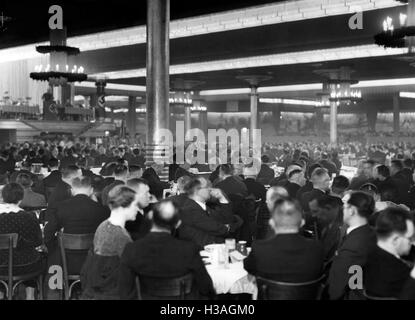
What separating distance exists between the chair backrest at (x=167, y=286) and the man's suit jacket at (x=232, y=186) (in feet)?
13.4

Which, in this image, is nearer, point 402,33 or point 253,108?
point 402,33

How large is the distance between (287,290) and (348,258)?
0.71 metres

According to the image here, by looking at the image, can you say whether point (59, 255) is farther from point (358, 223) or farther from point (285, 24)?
point (285, 24)

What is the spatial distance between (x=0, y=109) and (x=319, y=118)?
732 inches

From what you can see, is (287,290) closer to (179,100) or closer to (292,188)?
(292,188)

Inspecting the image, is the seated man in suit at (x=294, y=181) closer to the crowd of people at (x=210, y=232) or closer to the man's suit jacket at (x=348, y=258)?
the crowd of people at (x=210, y=232)

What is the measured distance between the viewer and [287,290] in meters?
3.28

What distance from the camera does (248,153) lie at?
15375 millimetres

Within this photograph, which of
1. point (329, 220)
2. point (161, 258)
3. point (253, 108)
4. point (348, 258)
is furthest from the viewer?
point (253, 108)

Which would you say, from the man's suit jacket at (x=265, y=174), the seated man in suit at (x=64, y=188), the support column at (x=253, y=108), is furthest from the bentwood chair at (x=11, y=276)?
the support column at (x=253, y=108)

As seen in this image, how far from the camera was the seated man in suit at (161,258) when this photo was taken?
10.7ft

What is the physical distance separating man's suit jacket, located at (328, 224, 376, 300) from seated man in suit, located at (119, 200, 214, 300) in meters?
0.93

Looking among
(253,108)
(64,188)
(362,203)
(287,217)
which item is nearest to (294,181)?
(64,188)

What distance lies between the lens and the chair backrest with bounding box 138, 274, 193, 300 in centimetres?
323
